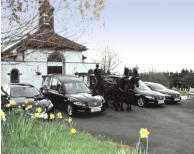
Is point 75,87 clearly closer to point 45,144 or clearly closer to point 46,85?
point 46,85

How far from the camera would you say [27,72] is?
25625 millimetres

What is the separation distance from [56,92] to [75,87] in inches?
40.6

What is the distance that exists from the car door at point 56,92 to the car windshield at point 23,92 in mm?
1507

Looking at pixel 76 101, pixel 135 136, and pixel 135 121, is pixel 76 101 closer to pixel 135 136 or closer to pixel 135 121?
pixel 135 121

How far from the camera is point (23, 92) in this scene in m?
8.33

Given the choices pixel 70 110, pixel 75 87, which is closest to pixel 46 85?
pixel 75 87

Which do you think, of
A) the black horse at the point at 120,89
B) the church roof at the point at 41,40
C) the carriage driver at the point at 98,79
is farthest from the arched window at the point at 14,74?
the church roof at the point at 41,40

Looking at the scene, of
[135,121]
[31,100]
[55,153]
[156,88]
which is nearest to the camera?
[55,153]

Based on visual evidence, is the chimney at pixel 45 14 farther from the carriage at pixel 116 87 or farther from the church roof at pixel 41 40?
the carriage at pixel 116 87

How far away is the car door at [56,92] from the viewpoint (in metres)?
9.98

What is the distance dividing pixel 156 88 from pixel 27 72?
56.1 feet

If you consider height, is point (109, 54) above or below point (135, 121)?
above

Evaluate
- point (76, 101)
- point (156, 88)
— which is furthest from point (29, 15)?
point (156, 88)

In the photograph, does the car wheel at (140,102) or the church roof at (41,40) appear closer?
the church roof at (41,40)
